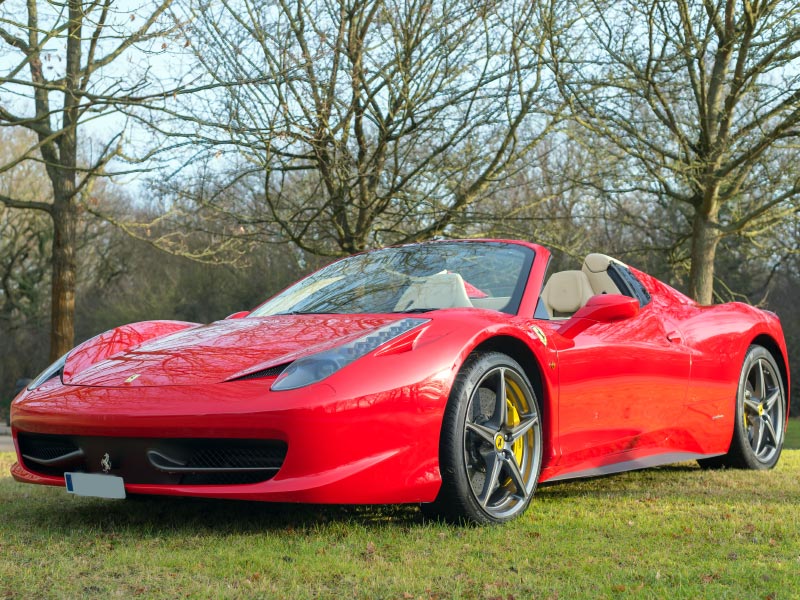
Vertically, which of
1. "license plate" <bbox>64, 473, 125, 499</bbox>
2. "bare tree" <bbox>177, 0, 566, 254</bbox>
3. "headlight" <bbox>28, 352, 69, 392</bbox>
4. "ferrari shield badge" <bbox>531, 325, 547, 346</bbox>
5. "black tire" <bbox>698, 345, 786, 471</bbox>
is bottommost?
"black tire" <bbox>698, 345, 786, 471</bbox>

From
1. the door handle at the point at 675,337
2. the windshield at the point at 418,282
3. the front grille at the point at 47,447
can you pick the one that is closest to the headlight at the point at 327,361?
the windshield at the point at 418,282

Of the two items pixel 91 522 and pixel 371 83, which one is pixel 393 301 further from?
pixel 371 83

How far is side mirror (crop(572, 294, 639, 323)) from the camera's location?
173 inches

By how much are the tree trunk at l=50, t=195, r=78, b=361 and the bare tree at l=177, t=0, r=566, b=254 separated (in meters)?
A: 2.58

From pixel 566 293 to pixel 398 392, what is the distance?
2.19 meters

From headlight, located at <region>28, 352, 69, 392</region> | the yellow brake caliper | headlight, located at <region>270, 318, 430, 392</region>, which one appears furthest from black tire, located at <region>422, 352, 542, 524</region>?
headlight, located at <region>28, 352, 69, 392</region>

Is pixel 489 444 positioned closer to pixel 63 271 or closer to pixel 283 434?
pixel 283 434

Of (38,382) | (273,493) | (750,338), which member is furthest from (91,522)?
(750,338)

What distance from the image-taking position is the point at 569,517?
402 cm

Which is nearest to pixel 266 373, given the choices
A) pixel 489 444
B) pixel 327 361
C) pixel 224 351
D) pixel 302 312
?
pixel 327 361

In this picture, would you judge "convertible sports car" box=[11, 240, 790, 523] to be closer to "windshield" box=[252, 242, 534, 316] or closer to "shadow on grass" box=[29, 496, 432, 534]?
"windshield" box=[252, 242, 534, 316]

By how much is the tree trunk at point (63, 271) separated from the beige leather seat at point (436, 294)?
29.5 ft

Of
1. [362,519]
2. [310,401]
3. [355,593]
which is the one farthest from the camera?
[362,519]

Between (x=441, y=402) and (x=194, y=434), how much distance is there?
947mm
